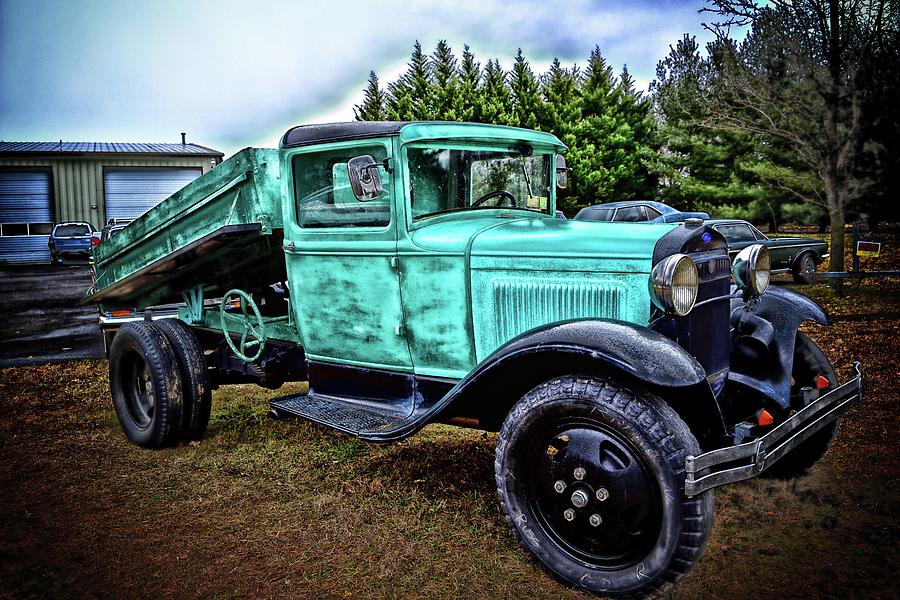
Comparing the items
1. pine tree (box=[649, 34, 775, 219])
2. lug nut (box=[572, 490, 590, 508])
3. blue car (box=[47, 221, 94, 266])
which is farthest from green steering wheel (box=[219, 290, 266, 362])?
blue car (box=[47, 221, 94, 266])

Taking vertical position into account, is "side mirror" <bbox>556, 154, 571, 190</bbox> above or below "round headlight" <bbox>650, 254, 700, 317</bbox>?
above

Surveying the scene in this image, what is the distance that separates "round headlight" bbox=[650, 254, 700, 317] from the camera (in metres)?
2.68

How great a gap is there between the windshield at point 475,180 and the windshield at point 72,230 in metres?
21.9

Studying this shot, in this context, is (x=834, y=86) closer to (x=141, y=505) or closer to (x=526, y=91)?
(x=141, y=505)

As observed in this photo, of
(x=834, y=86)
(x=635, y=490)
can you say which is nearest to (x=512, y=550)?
(x=635, y=490)

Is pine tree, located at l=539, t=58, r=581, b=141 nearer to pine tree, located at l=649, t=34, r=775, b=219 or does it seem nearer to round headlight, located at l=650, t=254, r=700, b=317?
pine tree, located at l=649, t=34, r=775, b=219

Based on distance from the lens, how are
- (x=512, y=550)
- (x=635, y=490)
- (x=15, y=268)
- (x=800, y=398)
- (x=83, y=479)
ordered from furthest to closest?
1. (x=15, y=268)
2. (x=83, y=479)
3. (x=800, y=398)
4. (x=512, y=550)
5. (x=635, y=490)

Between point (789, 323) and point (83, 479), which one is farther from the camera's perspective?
point (83, 479)

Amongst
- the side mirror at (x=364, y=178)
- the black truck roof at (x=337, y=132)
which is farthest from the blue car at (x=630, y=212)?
the side mirror at (x=364, y=178)

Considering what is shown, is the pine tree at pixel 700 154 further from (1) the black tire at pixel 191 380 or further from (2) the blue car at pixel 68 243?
(2) the blue car at pixel 68 243

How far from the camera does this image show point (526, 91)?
23438 millimetres

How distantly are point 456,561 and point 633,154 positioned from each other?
21.5 m

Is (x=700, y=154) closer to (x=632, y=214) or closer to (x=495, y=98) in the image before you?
(x=632, y=214)

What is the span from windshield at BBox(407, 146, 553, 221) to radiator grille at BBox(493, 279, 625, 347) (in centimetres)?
70
